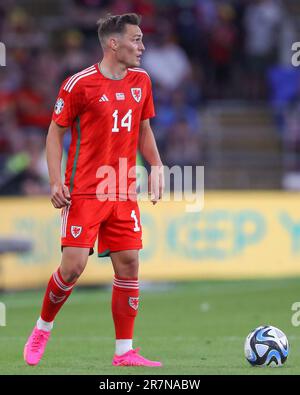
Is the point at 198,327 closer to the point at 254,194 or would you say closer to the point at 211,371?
the point at 211,371

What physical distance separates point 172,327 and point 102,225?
3.32m

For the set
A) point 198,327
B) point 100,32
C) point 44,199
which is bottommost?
point 198,327

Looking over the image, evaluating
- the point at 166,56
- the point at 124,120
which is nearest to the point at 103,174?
the point at 124,120

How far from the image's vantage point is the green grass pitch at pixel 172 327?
8.67 metres

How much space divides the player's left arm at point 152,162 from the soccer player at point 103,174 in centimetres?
1

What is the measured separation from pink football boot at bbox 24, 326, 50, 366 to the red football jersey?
1.09 m

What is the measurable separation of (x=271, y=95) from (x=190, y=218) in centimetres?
494

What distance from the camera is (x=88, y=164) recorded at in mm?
8609

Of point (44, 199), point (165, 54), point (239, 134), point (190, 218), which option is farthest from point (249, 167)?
point (44, 199)

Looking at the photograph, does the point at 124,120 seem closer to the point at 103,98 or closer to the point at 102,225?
the point at 103,98
